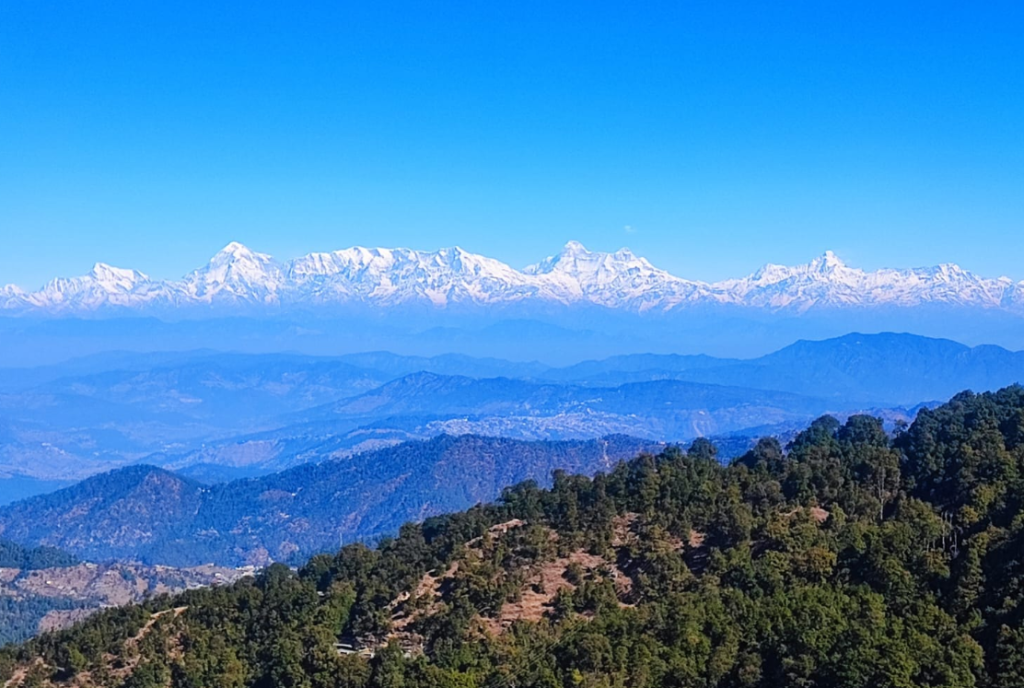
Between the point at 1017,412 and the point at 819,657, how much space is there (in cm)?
4180

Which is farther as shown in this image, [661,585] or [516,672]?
[661,585]

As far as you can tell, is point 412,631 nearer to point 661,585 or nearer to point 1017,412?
point 661,585

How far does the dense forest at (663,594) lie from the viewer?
43562 mm

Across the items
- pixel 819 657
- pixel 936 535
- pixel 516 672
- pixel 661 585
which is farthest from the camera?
pixel 661 585

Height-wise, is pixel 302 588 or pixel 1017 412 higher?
pixel 1017 412

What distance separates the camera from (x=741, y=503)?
67.1 m

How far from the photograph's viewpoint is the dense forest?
43562 millimetres

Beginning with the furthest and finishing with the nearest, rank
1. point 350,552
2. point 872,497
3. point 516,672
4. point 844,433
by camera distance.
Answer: point 844,433
point 350,552
point 872,497
point 516,672

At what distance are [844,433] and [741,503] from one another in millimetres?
28340

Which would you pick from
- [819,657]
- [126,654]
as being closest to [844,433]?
[819,657]

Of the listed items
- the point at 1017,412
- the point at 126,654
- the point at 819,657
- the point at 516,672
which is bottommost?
the point at 126,654

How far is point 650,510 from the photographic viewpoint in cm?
6794

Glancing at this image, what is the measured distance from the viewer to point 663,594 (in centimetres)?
5638

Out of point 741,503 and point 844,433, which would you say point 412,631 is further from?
point 844,433
